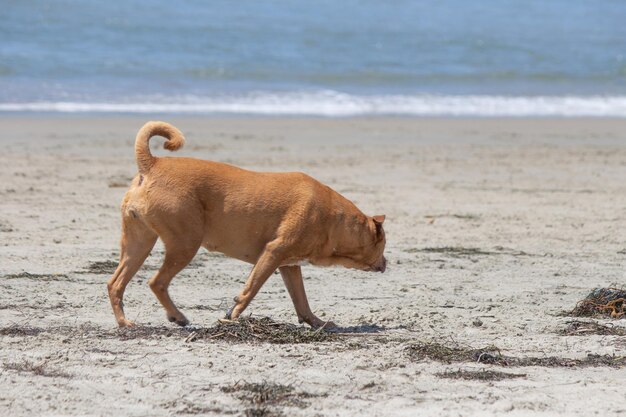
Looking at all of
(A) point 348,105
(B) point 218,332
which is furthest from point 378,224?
(A) point 348,105

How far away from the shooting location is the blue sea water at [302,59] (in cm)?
2138

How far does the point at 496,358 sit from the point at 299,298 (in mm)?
1423

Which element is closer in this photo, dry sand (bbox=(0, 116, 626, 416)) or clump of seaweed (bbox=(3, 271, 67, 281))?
dry sand (bbox=(0, 116, 626, 416))

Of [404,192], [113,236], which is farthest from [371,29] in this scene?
[113,236]

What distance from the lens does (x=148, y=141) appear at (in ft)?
20.9

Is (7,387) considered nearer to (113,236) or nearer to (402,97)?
(113,236)

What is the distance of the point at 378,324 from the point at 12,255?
324 cm

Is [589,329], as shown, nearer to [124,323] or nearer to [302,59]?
[124,323]

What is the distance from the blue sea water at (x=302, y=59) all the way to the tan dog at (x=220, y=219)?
516 inches

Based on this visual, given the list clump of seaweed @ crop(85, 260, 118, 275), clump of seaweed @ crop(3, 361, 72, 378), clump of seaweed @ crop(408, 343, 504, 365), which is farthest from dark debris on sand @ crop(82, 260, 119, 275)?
clump of seaweed @ crop(408, 343, 504, 365)

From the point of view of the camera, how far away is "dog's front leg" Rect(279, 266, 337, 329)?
661cm

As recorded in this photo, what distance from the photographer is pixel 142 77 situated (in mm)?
24062

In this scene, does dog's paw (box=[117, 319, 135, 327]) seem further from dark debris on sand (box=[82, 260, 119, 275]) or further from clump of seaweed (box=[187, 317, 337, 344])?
dark debris on sand (box=[82, 260, 119, 275])

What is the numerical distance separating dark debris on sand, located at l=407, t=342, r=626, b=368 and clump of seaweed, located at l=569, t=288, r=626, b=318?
118 centimetres
